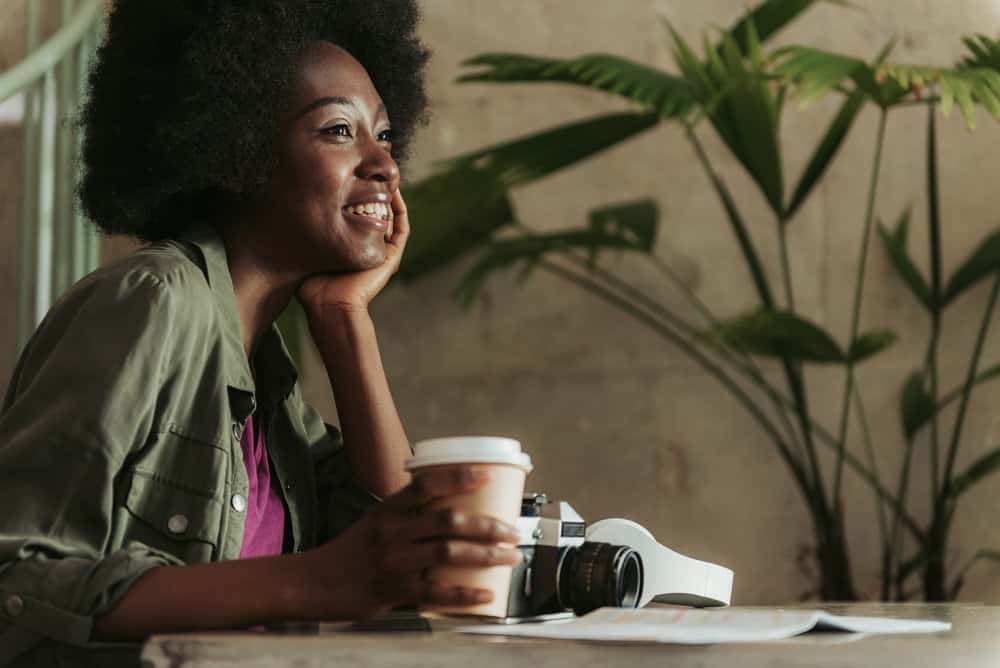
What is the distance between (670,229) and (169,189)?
190 cm

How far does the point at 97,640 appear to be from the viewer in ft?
2.84

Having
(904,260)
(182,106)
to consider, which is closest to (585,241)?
(904,260)

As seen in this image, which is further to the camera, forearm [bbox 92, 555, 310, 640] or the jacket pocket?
the jacket pocket

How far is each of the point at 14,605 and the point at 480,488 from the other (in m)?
0.35

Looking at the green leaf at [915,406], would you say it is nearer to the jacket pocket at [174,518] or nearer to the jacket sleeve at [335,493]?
the jacket sleeve at [335,493]

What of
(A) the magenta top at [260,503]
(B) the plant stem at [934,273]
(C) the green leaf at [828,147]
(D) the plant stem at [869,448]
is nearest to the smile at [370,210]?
(A) the magenta top at [260,503]

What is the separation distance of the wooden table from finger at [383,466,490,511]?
3.4 inches

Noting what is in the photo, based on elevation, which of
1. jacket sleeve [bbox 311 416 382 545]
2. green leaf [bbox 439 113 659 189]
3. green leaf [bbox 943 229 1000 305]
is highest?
green leaf [bbox 439 113 659 189]

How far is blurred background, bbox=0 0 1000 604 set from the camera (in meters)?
2.95

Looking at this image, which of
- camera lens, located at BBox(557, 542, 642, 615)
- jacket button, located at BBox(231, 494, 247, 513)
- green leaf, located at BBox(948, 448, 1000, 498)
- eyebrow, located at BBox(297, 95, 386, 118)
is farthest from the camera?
green leaf, located at BBox(948, 448, 1000, 498)

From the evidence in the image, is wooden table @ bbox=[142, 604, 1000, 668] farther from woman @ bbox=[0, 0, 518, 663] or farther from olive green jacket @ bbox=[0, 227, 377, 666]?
olive green jacket @ bbox=[0, 227, 377, 666]

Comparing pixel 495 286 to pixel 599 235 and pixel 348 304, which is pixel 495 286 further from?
pixel 348 304

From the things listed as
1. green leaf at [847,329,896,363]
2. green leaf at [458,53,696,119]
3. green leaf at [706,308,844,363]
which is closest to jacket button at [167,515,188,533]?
green leaf at [458,53,696,119]

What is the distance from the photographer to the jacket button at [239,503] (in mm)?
1086
